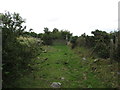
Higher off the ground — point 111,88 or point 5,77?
point 5,77

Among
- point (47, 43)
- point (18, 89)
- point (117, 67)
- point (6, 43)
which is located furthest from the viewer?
point (47, 43)

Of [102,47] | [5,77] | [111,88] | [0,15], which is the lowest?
[111,88]

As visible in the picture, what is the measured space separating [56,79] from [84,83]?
132cm

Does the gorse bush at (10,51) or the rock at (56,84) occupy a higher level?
the gorse bush at (10,51)

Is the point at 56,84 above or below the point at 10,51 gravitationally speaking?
below

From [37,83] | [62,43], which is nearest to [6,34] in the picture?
[37,83]

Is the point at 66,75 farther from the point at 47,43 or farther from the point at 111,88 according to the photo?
the point at 47,43

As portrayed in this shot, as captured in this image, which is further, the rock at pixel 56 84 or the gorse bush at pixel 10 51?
the rock at pixel 56 84

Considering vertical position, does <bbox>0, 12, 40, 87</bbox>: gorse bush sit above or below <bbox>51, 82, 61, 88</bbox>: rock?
above

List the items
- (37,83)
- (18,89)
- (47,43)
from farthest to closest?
(47,43) → (37,83) → (18,89)

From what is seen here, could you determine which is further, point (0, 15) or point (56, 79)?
point (56, 79)

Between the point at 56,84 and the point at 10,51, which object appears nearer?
the point at 10,51

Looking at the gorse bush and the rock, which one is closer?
the gorse bush

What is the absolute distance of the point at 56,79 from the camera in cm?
831
